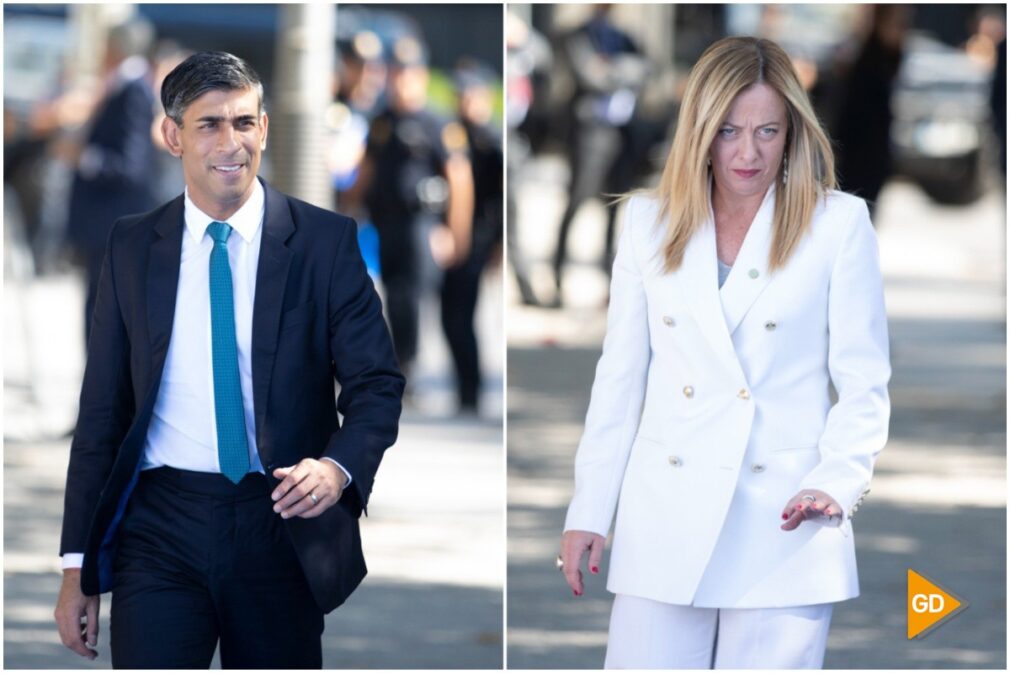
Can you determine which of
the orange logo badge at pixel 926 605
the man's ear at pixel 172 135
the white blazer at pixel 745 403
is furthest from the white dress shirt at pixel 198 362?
the orange logo badge at pixel 926 605

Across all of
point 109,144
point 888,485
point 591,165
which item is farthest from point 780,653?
point 591,165

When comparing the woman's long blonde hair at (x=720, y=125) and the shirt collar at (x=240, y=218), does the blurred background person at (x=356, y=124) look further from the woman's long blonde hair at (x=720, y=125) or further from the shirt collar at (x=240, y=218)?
the woman's long blonde hair at (x=720, y=125)

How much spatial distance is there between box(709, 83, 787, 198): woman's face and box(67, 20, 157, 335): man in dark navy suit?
7216mm

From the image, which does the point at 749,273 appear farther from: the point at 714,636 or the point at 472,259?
the point at 472,259

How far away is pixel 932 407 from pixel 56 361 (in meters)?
6.30

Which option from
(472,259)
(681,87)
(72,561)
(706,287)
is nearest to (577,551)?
(706,287)

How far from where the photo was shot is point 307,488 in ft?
12.9

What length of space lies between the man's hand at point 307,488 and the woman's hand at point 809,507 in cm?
89

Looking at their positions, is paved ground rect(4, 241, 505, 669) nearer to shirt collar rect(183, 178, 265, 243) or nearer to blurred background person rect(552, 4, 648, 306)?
blurred background person rect(552, 4, 648, 306)

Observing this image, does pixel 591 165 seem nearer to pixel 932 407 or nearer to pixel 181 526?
pixel 932 407

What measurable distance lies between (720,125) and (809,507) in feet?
2.57

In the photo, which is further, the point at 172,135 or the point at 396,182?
the point at 396,182

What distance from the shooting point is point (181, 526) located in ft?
13.5

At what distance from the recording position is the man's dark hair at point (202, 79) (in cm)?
415
